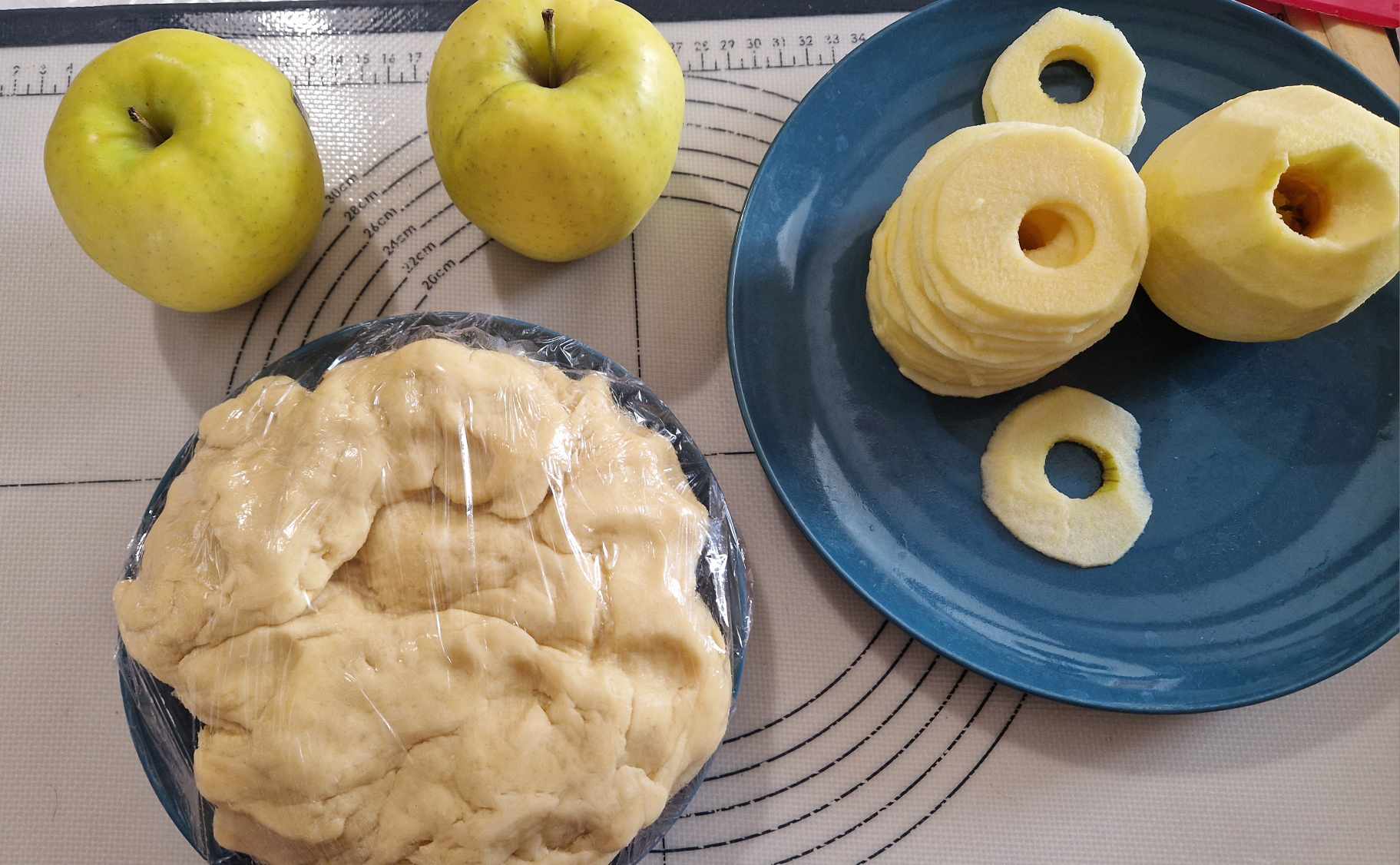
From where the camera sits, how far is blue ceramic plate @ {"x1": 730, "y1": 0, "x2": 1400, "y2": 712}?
0.81 m

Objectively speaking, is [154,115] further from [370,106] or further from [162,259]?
[370,106]

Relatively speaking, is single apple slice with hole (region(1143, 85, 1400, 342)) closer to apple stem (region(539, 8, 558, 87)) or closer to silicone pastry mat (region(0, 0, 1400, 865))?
silicone pastry mat (region(0, 0, 1400, 865))

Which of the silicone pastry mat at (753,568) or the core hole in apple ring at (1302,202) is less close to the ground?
the core hole in apple ring at (1302,202)

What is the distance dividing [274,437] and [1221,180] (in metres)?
0.77

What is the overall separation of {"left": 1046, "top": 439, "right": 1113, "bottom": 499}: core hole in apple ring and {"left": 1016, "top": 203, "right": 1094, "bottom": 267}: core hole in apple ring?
0.64ft

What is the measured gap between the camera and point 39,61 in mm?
985

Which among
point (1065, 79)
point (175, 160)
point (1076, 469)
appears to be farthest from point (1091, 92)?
point (175, 160)

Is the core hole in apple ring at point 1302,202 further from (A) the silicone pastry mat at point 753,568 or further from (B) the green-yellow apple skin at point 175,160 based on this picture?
(B) the green-yellow apple skin at point 175,160

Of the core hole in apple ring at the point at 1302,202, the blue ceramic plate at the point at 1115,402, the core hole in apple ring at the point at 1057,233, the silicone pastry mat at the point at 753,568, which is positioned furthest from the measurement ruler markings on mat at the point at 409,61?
the core hole in apple ring at the point at 1302,202

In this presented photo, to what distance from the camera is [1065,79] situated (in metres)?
0.93

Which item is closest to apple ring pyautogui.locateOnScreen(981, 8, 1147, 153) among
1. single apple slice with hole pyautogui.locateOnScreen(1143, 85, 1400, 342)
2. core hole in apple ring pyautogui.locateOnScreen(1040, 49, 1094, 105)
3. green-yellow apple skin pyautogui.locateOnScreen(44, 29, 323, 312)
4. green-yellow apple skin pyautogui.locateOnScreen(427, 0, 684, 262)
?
core hole in apple ring pyautogui.locateOnScreen(1040, 49, 1094, 105)

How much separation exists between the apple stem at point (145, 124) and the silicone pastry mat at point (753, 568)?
19cm

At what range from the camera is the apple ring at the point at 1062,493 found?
2.70 feet

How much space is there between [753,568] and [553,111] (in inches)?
17.9
